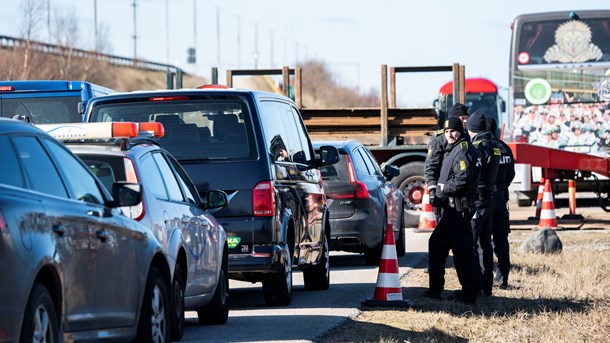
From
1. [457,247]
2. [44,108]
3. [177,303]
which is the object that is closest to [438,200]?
[457,247]

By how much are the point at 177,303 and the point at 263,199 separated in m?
2.29

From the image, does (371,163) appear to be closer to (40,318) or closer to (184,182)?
(184,182)

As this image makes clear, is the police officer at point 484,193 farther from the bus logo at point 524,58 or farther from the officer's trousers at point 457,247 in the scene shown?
the bus logo at point 524,58

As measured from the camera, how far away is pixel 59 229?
6.45 m

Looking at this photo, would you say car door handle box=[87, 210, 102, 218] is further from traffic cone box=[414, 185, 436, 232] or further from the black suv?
traffic cone box=[414, 185, 436, 232]

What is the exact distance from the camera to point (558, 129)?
28.1 m

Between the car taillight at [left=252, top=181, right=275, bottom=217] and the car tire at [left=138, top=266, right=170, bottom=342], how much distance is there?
283 cm

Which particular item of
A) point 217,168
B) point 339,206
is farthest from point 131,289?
point 339,206

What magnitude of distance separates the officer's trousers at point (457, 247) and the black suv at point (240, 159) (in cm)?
144

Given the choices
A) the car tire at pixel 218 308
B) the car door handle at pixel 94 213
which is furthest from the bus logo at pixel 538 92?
the car door handle at pixel 94 213

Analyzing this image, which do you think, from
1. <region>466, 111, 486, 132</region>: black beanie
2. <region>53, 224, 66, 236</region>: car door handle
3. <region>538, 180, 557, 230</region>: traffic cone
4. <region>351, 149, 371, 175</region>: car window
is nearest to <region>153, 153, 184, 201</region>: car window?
<region>53, 224, 66, 236</region>: car door handle

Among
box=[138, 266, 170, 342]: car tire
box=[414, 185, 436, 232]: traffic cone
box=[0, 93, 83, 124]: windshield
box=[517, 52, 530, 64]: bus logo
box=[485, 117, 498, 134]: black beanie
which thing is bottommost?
box=[414, 185, 436, 232]: traffic cone

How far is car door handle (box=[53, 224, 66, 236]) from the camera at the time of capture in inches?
252

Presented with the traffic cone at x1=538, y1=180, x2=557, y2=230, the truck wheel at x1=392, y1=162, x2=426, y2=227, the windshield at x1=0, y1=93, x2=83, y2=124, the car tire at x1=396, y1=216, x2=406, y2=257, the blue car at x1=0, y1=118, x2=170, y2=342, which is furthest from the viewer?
the truck wheel at x1=392, y1=162, x2=426, y2=227
